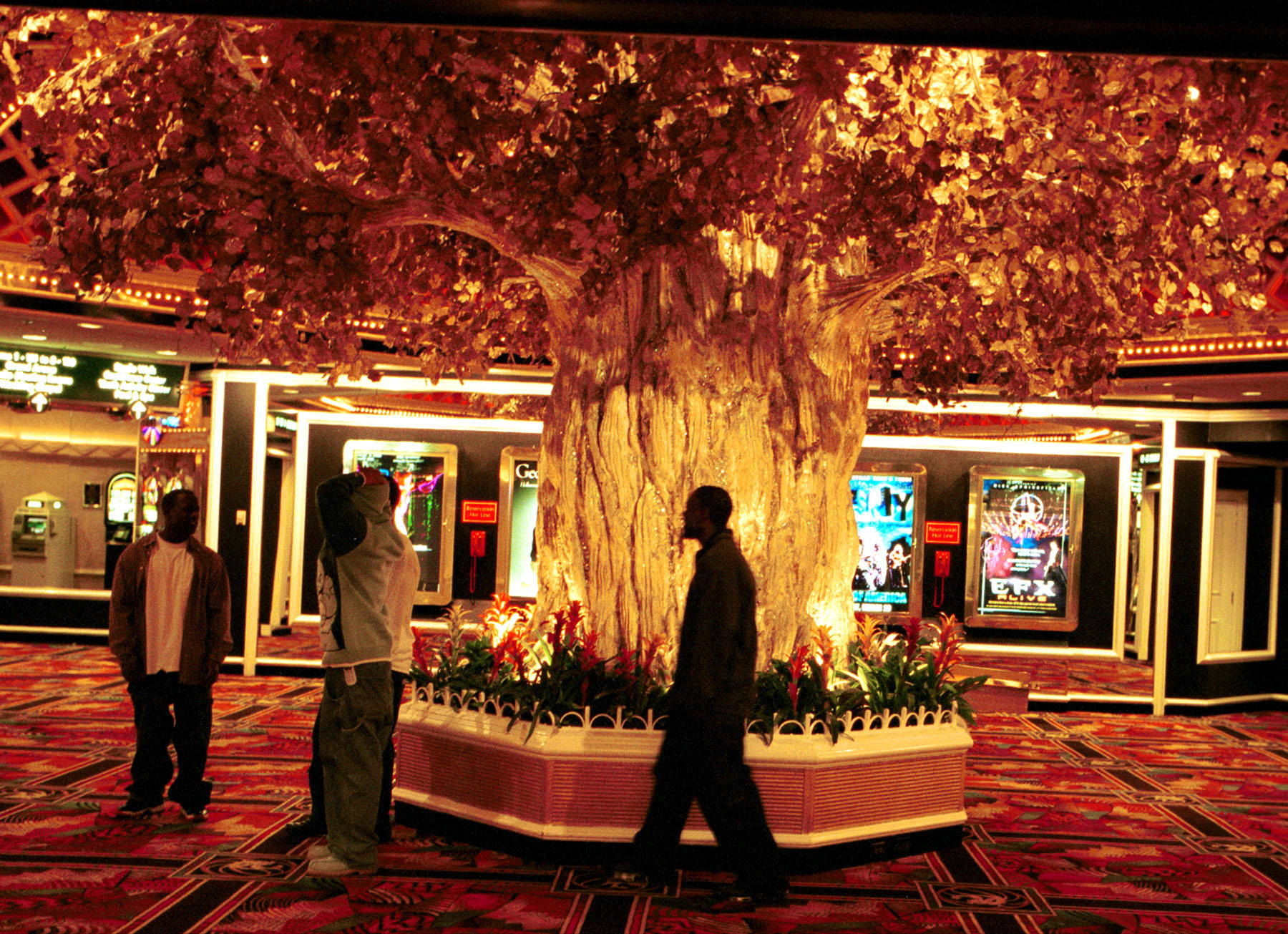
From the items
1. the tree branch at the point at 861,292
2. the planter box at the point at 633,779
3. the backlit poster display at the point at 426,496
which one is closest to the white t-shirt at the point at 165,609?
the planter box at the point at 633,779

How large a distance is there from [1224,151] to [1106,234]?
1.70 feet

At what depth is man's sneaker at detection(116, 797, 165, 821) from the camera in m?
5.45

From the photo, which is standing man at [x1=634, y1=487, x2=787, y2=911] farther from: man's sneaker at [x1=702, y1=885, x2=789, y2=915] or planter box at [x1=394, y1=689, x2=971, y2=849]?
planter box at [x1=394, y1=689, x2=971, y2=849]

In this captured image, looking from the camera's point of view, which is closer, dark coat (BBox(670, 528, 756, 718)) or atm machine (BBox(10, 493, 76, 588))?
dark coat (BBox(670, 528, 756, 718))

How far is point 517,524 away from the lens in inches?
468

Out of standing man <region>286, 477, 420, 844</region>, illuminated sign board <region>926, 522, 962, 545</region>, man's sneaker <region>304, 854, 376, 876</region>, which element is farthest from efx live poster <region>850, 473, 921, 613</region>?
man's sneaker <region>304, 854, 376, 876</region>

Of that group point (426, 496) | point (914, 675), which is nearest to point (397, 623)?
point (914, 675)

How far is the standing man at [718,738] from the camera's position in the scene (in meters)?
4.36

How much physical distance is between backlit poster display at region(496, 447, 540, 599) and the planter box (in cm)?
640

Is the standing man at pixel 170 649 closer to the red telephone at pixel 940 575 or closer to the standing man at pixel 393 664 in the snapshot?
the standing man at pixel 393 664

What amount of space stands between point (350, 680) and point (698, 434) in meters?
1.94

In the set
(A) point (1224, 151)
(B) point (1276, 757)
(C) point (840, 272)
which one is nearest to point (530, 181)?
(C) point (840, 272)

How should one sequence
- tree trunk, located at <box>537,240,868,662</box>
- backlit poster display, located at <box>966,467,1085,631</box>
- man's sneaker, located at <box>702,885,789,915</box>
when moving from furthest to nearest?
backlit poster display, located at <box>966,467,1085,631</box>
tree trunk, located at <box>537,240,868,662</box>
man's sneaker, located at <box>702,885,789,915</box>

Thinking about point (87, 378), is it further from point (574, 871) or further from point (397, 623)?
point (574, 871)
